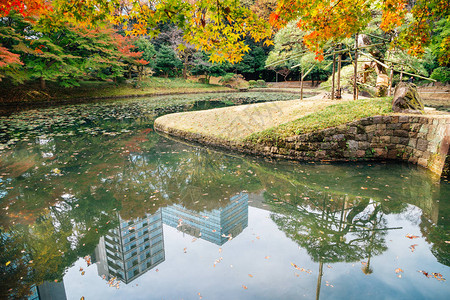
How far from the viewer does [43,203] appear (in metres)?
4.72

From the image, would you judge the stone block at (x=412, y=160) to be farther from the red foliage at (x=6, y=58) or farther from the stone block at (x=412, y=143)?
the red foliage at (x=6, y=58)

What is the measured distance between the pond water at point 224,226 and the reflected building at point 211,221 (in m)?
0.03

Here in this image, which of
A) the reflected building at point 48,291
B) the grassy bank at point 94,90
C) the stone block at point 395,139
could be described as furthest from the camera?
the grassy bank at point 94,90

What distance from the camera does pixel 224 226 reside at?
410cm

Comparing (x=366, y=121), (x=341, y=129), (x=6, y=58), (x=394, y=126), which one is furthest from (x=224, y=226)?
(x=6, y=58)

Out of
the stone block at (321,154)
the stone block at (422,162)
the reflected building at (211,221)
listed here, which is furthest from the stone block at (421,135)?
the reflected building at (211,221)

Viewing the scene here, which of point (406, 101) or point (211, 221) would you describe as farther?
point (406, 101)

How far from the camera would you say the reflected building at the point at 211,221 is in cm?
392

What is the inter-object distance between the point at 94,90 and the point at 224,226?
22.2 meters

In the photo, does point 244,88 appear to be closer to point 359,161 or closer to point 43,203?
point 359,161

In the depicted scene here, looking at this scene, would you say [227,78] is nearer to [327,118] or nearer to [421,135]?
[327,118]

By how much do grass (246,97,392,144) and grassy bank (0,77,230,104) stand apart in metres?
17.7

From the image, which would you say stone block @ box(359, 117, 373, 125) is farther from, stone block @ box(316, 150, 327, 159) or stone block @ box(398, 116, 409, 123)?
stone block @ box(316, 150, 327, 159)

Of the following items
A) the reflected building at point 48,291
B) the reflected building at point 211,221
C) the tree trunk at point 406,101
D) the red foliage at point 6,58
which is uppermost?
the red foliage at point 6,58
